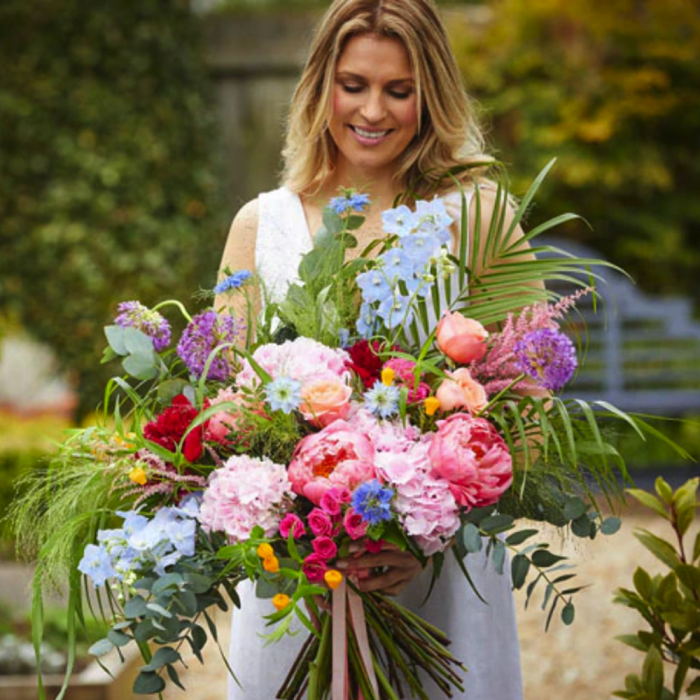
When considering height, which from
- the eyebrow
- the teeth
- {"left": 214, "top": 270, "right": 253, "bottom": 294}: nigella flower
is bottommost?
{"left": 214, "top": 270, "right": 253, "bottom": 294}: nigella flower

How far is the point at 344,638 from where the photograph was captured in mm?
1706

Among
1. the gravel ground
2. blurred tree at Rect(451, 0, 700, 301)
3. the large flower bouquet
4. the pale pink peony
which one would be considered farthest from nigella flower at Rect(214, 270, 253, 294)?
blurred tree at Rect(451, 0, 700, 301)

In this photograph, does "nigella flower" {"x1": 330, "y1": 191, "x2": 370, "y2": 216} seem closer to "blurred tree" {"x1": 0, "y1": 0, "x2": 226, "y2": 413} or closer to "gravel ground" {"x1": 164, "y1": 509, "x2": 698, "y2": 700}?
"gravel ground" {"x1": 164, "y1": 509, "x2": 698, "y2": 700}

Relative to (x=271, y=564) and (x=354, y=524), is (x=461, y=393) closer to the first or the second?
(x=354, y=524)

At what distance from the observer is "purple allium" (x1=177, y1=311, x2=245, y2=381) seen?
68.5 inches

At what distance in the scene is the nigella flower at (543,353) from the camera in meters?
1.66

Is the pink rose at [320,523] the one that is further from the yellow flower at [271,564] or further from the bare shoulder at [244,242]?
the bare shoulder at [244,242]

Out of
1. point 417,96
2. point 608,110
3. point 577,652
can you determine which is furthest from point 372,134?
point 608,110

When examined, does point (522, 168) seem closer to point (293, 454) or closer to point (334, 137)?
point (334, 137)

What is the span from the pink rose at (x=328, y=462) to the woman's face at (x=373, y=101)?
29.7 inches

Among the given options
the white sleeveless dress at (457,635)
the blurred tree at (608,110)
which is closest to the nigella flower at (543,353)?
the white sleeveless dress at (457,635)

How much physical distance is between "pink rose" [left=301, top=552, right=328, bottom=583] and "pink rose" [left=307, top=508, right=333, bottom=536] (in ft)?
0.10

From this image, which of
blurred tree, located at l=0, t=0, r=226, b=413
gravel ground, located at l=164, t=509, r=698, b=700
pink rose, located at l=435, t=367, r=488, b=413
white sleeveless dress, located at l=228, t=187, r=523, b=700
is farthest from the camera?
blurred tree, located at l=0, t=0, r=226, b=413

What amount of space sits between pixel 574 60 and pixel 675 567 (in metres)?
7.48
